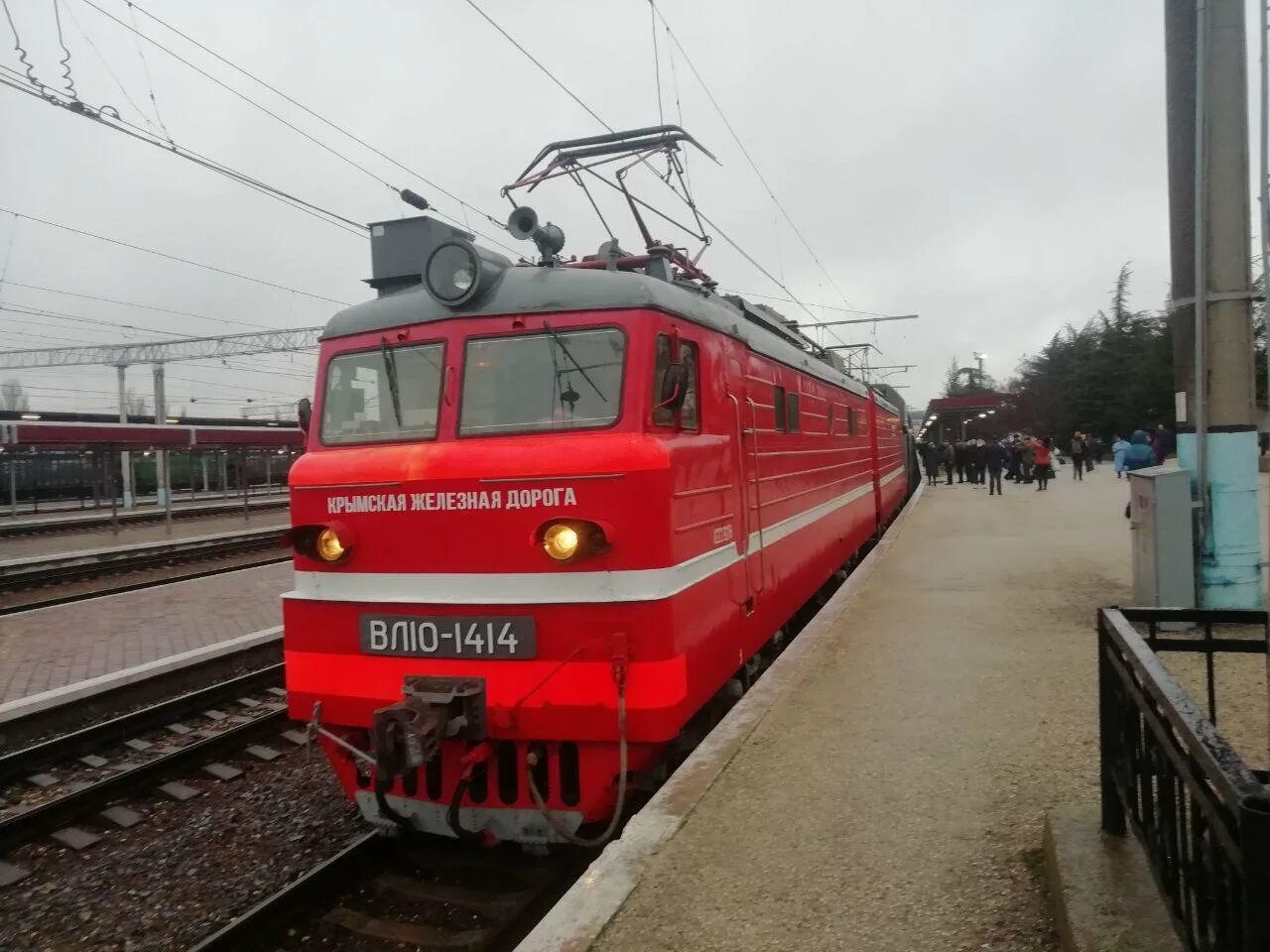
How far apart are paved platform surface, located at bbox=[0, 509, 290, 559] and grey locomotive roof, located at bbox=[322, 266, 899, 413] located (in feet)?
54.4

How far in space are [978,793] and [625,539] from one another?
2.02 metres

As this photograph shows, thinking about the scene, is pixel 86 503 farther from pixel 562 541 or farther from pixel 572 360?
pixel 562 541

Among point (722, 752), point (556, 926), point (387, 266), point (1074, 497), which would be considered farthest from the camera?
point (1074, 497)

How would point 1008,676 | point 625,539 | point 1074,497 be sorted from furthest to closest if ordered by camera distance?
point 1074,497, point 1008,676, point 625,539

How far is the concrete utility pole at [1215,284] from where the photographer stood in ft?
23.8

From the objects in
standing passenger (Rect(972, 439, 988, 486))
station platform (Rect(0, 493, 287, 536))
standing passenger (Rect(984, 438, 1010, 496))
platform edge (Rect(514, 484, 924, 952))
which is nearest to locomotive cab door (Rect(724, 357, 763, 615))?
platform edge (Rect(514, 484, 924, 952))

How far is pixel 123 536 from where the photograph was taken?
2217cm

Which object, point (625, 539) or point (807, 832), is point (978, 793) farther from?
point (625, 539)

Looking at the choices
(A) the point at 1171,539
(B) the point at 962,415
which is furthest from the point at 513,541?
(B) the point at 962,415

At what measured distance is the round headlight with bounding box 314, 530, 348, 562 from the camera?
472 cm

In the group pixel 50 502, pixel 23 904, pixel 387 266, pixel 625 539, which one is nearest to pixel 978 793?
pixel 625 539

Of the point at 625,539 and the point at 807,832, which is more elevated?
the point at 625,539

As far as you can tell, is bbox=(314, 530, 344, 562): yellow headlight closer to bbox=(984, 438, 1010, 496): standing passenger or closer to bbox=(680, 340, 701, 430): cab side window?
bbox=(680, 340, 701, 430): cab side window

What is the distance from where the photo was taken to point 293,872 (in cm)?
488
